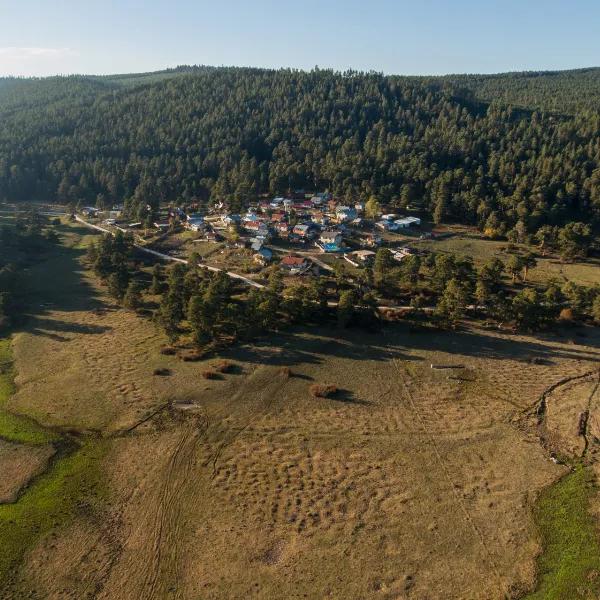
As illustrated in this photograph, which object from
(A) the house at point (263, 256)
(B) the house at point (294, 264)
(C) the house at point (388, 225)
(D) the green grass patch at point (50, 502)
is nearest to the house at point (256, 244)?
(A) the house at point (263, 256)

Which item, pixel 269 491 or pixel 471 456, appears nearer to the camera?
pixel 269 491

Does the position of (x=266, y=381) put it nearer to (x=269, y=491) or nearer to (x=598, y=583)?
(x=269, y=491)

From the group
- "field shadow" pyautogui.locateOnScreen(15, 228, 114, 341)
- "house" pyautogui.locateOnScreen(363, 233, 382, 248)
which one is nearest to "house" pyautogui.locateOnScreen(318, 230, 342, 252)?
"house" pyautogui.locateOnScreen(363, 233, 382, 248)

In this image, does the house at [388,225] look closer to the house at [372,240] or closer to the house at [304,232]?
the house at [372,240]

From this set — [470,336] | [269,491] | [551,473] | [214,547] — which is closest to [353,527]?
[269,491]

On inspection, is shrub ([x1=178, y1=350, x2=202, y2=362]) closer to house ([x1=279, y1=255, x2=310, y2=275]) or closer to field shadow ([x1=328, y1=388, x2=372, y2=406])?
field shadow ([x1=328, y1=388, x2=372, y2=406])

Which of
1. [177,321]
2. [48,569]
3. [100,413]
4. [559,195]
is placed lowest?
[48,569]

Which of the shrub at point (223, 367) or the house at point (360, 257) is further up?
the house at point (360, 257)
